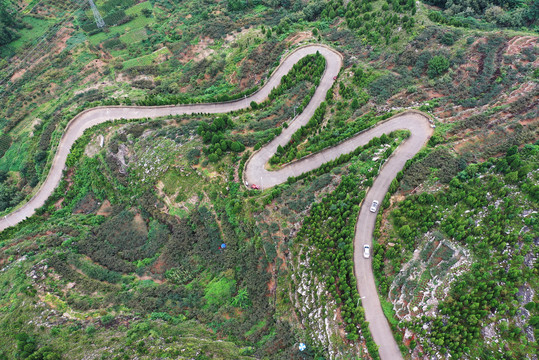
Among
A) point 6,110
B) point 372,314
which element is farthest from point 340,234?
point 6,110

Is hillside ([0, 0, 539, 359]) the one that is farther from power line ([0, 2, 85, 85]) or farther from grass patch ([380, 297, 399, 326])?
power line ([0, 2, 85, 85])

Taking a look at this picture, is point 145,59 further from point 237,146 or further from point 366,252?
point 366,252

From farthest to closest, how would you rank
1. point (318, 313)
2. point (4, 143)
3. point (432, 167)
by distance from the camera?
point (4, 143) → point (432, 167) → point (318, 313)

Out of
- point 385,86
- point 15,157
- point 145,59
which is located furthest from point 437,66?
point 15,157

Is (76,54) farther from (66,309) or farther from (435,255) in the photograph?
(435,255)

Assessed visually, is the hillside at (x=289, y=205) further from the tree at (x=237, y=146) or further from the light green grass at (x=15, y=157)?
the light green grass at (x=15, y=157)

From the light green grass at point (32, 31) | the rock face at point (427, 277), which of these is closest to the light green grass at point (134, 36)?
the light green grass at point (32, 31)
